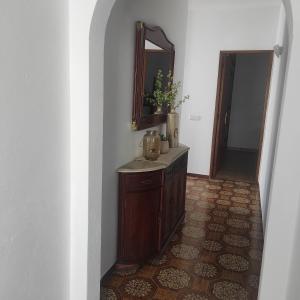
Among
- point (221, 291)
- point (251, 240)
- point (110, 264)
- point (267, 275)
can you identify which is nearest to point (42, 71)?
point (267, 275)

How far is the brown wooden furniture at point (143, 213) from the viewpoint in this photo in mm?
2309

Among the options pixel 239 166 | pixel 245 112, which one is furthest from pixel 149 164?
pixel 245 112

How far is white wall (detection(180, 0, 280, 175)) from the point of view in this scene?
14.7 ft

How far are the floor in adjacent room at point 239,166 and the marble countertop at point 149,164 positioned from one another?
2.75 m

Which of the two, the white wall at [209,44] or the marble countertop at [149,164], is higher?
the white wall at [209,44]

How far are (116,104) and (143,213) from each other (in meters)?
0.93

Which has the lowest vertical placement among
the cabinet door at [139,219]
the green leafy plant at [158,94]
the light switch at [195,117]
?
the cabinet door at [139,219]

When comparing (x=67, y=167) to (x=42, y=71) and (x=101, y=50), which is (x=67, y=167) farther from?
(x=101, y=50)

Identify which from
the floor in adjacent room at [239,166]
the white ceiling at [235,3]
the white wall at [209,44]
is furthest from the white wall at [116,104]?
the floor in adjacent room at [239,166]

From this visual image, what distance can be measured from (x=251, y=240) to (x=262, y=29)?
3271 millimetres

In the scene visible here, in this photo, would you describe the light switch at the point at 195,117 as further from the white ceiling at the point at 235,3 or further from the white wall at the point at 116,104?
the white wall at the point at 116,104

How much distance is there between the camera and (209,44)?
4805mm

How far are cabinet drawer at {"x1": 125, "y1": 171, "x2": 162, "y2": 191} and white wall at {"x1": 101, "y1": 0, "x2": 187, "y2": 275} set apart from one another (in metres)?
0.10

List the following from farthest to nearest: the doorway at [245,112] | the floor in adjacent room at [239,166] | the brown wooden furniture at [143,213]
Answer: the doorway at [245,112]
the floor in adjacent room at [239,166]
the brown wooden furniture at [143,213]
